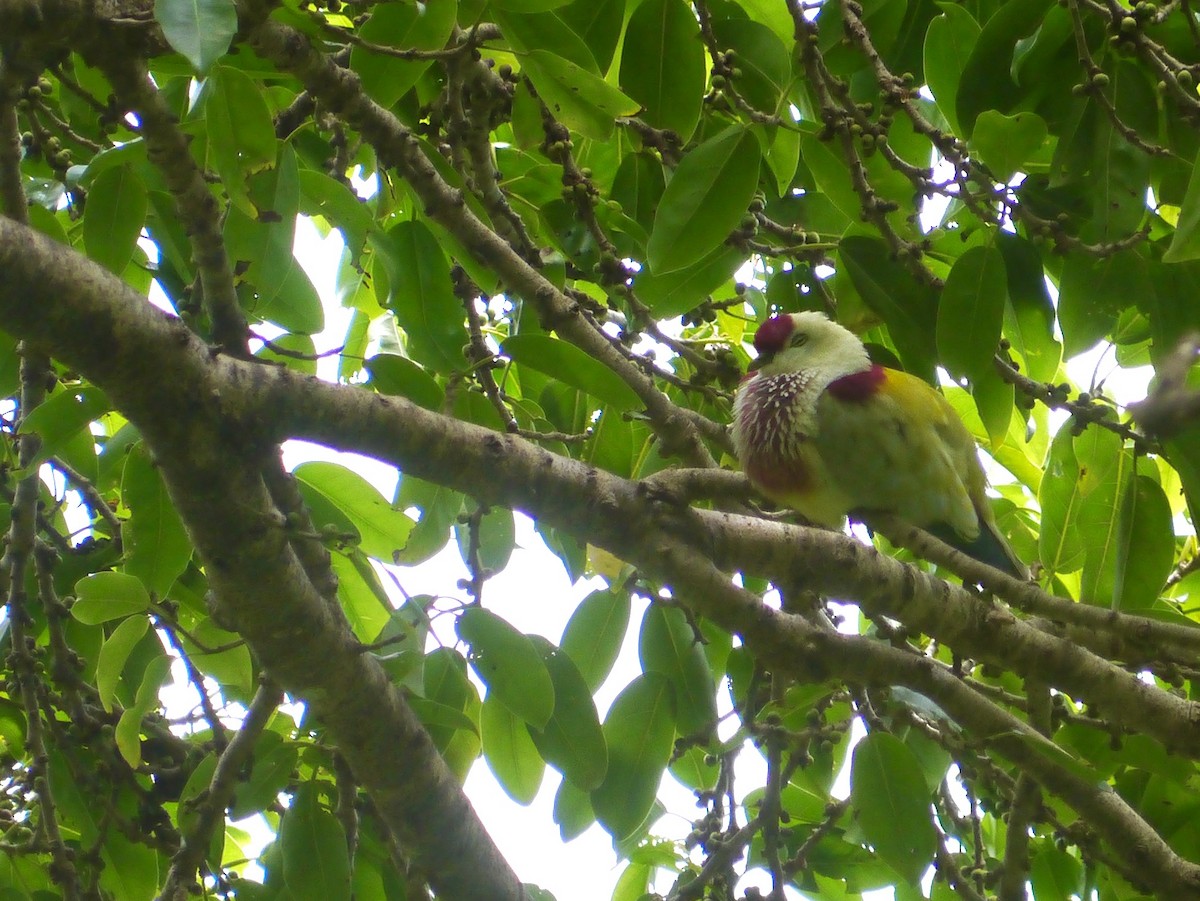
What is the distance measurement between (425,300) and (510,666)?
64cm

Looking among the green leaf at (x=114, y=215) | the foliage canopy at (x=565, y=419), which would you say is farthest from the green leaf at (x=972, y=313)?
the green leaf at (x=114, y=215)

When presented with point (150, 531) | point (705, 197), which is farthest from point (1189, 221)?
point (150, 531)

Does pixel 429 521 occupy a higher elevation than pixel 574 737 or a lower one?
higher

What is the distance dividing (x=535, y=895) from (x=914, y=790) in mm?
753

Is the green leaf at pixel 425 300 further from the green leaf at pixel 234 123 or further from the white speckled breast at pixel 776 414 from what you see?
the white speckled breast at pixel 776 414

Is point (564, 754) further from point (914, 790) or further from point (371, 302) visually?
point (371, 302)

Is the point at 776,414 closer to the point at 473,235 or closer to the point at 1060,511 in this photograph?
the point at 1060,511

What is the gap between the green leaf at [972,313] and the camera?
65.4 inches

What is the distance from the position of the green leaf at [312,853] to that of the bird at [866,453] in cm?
91

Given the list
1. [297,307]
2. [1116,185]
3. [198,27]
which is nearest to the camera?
[198,27]

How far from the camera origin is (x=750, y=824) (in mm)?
2066

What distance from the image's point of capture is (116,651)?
1.79 m

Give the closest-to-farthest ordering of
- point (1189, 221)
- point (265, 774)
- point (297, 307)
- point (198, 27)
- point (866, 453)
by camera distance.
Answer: point (198, 27)
point (1189, 221)
point (265, 774)
point (297, 307)
point (866, 453)

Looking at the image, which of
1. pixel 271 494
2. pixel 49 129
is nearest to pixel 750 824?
pixel 271 494
